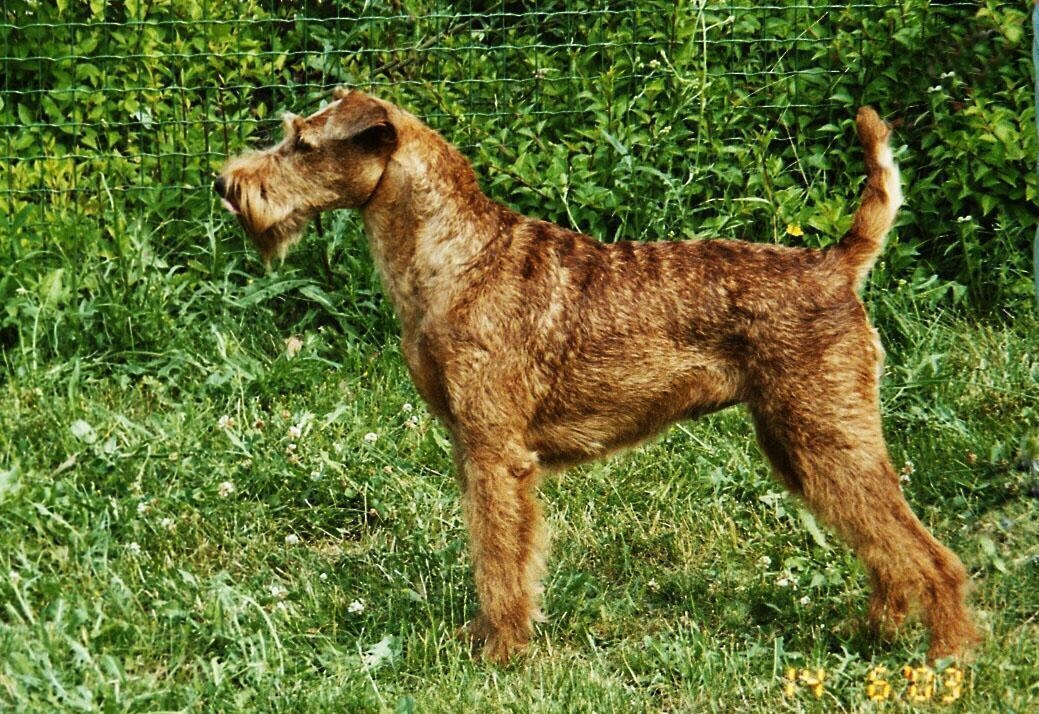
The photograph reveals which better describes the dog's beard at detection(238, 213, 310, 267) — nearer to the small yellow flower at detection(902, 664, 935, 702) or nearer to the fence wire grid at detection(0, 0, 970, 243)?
the fence wire grid at detection(0, 0, 970, 243)

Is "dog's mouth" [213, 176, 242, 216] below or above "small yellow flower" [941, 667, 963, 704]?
above

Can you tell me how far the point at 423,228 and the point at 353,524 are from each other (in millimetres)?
1348

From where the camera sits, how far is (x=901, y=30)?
621 cm

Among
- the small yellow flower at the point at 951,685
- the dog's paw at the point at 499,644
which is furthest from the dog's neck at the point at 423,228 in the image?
the small yellow flower at the point at 951,685

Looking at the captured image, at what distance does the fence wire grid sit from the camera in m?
6.30

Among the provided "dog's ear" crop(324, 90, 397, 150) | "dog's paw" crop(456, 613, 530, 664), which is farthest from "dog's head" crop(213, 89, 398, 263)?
"dog's paw" crop(456, 613, 530, 664)

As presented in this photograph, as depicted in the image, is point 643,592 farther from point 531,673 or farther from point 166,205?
point 166,205

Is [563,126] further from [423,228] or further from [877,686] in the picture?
[877,686]

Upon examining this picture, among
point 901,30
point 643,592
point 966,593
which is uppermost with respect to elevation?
point 901,30

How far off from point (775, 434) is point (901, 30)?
2.74 m

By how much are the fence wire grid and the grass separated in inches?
15.0

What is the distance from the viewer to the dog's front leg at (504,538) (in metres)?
4.18

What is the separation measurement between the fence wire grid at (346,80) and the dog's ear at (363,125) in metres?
2.14

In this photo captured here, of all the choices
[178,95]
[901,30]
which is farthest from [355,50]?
[901,30]
